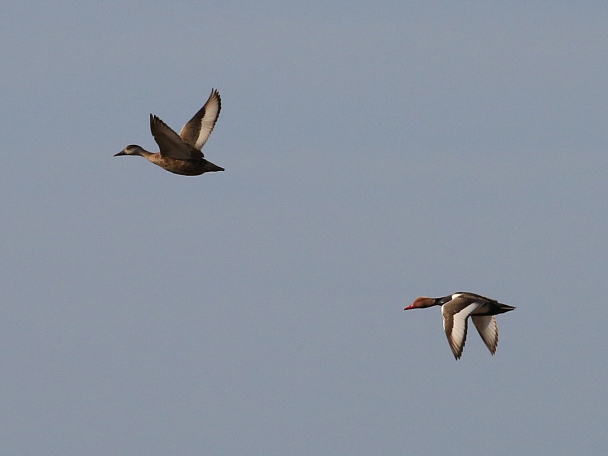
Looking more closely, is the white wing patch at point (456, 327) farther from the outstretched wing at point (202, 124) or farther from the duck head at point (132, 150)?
the duck head at point (132, 150)

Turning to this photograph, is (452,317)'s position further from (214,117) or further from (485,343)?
(214,117)

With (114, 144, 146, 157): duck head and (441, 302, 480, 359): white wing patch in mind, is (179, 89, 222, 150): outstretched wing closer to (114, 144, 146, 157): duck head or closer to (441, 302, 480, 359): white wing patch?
(114, 144, 146, 157): duck head

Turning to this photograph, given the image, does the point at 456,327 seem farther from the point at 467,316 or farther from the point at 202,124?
the point at 202,124

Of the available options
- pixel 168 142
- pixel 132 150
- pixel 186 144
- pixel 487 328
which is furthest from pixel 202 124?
pixel 487 328

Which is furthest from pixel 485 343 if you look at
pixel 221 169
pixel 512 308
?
pixel 221 169

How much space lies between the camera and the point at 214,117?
33.6 metres

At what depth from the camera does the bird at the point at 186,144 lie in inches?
1183

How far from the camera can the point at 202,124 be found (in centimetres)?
3356

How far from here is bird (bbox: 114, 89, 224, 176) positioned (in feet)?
98.6

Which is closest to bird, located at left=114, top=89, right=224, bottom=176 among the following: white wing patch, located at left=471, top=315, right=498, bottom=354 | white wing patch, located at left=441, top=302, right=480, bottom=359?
white wing patch, located at left=441, top=302, right=480, bottom=359

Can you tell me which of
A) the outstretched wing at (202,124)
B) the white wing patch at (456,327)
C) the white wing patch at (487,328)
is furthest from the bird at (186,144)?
the white wing patch at (487,328)

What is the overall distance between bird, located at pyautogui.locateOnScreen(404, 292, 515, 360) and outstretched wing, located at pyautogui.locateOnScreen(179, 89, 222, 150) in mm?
6710

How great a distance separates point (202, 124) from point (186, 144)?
9.66 feet

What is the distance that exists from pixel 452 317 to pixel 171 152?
7354mm
